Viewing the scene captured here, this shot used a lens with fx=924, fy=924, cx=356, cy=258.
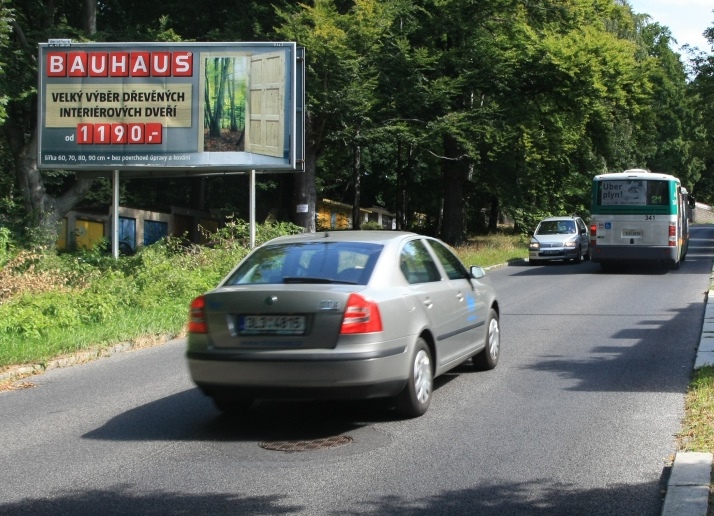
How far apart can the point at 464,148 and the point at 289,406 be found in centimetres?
2709

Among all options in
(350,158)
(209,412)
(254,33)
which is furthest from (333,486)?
(350,158)

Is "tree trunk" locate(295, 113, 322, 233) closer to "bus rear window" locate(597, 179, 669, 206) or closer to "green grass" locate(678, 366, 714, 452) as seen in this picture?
"bus rear window" locate(597, 179, 669, 206)

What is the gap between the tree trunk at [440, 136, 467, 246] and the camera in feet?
122

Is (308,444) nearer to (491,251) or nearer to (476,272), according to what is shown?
(476,272)

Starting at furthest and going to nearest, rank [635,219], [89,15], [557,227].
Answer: [557,227] < [89,15] < [635,219]

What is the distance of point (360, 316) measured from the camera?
7016 millimetres

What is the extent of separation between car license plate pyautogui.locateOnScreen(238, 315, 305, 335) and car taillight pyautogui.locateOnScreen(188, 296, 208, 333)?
0.36 metres

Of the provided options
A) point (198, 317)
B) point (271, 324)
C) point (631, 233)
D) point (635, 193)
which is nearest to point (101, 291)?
point (198, 317)

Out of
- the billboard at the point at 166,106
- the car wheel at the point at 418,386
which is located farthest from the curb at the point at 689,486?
the billboard at the point at 166,106

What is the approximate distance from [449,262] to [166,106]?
47.3ft

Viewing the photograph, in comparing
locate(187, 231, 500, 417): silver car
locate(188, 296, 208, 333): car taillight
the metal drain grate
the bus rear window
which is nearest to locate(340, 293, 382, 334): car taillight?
locate(187, 231, 500, 417): silver car

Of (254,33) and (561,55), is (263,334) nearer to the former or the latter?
(254,33)

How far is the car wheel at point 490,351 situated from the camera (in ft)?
32.5

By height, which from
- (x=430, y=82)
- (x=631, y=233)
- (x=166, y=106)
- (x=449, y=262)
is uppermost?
(x=430, y=82)
